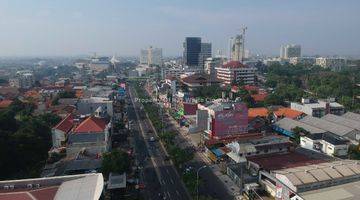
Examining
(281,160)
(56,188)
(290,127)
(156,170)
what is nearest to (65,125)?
(156,170)

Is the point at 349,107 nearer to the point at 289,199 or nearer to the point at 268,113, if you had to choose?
the point at 268,113

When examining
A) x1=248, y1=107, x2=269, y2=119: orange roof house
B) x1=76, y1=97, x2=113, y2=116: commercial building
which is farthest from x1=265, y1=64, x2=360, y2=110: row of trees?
x1=76, y1=97, x2=113, y2=116: commercial building

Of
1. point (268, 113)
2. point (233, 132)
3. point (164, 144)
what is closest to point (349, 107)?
point (268, 113)

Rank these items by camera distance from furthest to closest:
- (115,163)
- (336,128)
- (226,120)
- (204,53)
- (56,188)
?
(204,53)
(226,120)
(336,128)
(115,163)
(56,188)

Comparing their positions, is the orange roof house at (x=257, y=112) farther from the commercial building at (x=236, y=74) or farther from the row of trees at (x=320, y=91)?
the commercial building at (x=236, y=74)

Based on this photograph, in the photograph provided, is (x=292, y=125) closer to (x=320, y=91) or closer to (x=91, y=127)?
(x=91, y=127)
